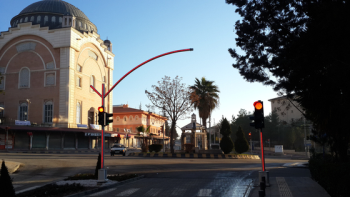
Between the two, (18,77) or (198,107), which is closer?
(198,107)

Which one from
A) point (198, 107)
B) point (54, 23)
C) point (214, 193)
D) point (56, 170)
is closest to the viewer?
point (214, 193)

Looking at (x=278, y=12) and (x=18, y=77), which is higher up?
(x=18, y=77)

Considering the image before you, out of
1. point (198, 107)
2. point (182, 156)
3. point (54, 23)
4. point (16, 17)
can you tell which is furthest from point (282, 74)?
point (16, 17)

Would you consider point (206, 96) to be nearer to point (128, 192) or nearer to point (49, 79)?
point (49, 79)

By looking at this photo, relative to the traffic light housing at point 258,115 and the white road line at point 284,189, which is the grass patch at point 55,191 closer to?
the traffic light housing at point 258,115

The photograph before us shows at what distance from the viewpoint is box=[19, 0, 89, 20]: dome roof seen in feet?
209

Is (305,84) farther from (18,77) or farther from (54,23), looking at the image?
(54,23)

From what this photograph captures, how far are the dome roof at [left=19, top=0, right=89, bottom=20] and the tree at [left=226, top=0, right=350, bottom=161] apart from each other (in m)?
56.8

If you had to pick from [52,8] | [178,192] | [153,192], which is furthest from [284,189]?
[52,8]

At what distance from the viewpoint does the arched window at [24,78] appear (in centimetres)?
5569

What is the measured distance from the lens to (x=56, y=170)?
58.9 ft

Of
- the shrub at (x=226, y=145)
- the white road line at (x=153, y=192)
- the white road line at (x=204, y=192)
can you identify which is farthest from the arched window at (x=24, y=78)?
the white road line at (x=204, y=192)

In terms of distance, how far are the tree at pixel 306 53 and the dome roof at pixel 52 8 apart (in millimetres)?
56789

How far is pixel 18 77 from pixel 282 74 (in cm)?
5420
